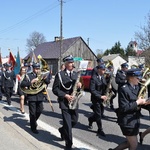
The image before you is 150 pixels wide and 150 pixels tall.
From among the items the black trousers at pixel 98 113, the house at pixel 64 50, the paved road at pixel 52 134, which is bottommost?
the paved road at pixel 52 134

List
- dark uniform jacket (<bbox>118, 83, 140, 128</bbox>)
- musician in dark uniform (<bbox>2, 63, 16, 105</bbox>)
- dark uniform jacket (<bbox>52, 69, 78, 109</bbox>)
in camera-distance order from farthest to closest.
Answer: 1. musician in dark uniform (<bbox>2, 63, 16, 105</bbox>)
2. dark uniform jacket (<bbox>52, 69, 78, 109</bbox>)
3. dark uniform jacket (<bbox>118, 83, 140, 128</bbox>)

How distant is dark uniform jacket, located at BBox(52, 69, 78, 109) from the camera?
596 cm

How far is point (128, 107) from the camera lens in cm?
450

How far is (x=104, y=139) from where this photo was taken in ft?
22.6

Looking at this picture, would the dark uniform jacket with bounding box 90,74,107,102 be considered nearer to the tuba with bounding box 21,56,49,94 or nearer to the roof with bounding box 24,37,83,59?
the tuba with bounding box 21,56,49,94

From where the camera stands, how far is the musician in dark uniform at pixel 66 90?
5841 mm

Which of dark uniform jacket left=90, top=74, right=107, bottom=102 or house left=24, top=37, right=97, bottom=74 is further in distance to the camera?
house left=24, top=37, right=97, bottom=74

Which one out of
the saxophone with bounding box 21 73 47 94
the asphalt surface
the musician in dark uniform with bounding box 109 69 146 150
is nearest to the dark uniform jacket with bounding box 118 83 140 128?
the musician in dark uniform with bounding box 109 69 146 150

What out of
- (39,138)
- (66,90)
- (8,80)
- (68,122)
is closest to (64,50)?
(8,80)

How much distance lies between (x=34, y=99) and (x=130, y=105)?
3.39 metres

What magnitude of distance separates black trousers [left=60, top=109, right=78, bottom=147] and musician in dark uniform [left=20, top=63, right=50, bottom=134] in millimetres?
1440

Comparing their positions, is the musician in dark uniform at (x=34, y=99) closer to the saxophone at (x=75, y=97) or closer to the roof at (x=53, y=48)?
the saxophone at (x=75, y=97)

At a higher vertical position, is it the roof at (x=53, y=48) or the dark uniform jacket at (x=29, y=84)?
the roof at (x=53, y=48)

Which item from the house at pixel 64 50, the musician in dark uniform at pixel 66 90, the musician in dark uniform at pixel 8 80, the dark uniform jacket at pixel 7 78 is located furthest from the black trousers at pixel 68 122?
the house at pixel 64 50
